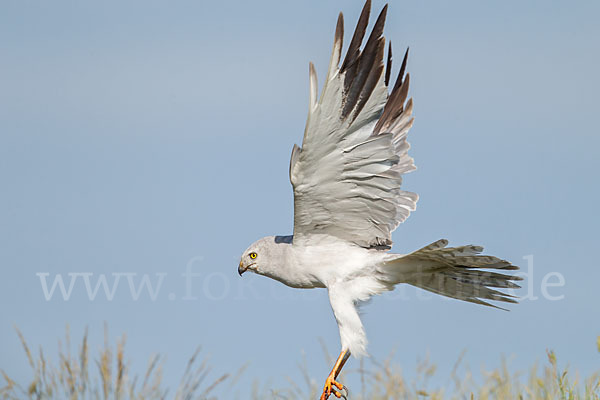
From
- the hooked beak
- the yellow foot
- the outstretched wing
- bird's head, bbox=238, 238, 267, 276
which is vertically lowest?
the yellow foot

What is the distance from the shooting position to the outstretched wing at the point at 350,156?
18.8 ft

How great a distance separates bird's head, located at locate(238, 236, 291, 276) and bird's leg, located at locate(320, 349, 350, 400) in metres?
1.26

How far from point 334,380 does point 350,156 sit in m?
2.24

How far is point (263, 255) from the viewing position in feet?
24.1

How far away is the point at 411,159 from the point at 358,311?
2.22 m

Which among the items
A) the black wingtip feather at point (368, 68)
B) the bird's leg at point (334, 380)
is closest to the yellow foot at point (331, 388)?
the bird's leg at point (334, 380)

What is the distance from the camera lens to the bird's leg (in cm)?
653

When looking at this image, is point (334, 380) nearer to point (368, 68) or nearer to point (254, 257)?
point (254, 257)

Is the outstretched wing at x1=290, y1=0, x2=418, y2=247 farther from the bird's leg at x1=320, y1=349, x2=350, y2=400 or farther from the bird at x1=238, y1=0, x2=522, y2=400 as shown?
the bird's leg at x1=320, y1=349, x2=350, y2=400

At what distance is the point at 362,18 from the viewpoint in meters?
5.69

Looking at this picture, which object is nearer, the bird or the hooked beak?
the bird

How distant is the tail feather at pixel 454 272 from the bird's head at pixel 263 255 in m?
1.22

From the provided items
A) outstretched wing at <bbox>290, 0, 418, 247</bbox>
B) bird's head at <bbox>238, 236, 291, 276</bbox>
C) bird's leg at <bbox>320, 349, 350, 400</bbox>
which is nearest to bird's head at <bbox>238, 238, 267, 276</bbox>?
bird's head at <bbox>238, 236, 291, 276</bbox>

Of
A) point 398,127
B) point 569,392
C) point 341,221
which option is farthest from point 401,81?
point 569,392
